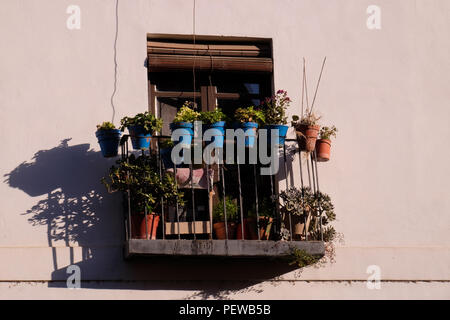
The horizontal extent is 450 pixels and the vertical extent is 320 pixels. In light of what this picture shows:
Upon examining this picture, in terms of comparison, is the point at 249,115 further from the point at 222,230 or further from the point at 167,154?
the point at 222,230

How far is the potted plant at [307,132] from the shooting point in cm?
992

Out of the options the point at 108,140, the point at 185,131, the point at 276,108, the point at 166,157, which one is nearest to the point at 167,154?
the point at 166,157

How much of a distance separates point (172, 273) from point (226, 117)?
167 centimetres

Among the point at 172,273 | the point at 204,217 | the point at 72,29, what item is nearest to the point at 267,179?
the point at 204,217

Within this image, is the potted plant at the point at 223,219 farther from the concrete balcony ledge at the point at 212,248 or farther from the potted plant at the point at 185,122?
the potted plant at the point at 185,122

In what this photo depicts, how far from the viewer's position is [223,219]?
979 cm

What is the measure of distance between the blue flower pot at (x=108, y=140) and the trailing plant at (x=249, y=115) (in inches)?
48.2

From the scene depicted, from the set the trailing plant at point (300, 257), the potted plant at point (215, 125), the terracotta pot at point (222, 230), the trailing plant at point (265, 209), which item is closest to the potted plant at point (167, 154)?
the potted plant at point (215, 125)

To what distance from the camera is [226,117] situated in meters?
9.84

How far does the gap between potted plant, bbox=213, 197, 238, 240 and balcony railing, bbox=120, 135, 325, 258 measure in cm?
4

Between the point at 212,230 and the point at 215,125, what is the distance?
1.07m

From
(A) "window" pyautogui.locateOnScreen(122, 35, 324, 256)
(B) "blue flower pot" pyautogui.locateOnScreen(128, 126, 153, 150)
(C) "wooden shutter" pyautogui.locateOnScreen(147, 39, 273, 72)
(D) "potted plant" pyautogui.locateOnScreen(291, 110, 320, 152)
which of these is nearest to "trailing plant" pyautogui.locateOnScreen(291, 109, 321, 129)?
(D) "potted plant" pyautogui.locateOnScreen(291, 110, 320, 152)
